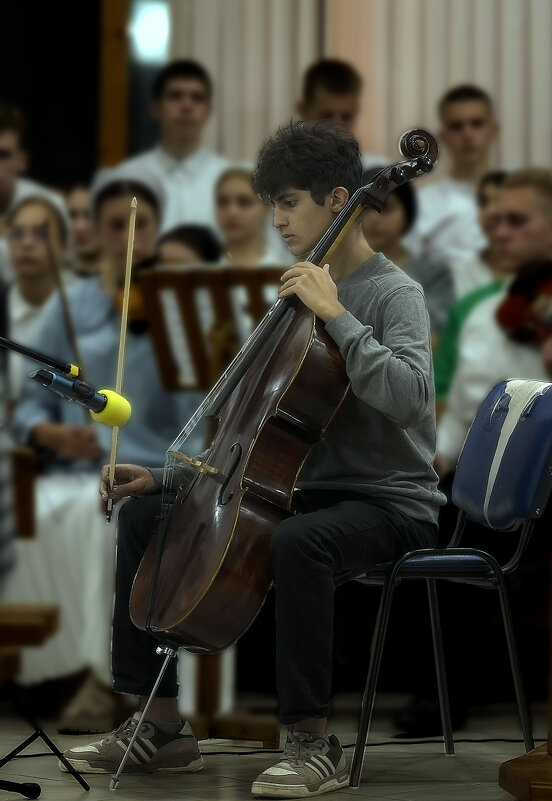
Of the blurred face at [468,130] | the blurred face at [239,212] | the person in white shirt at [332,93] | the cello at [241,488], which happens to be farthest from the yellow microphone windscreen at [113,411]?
the blurred face at [468,130]

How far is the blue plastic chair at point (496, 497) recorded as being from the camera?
80.4 inches

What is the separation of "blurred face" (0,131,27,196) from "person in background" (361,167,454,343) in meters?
1.39

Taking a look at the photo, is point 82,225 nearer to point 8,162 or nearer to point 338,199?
point 8,162

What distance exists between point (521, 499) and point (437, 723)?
89 cm

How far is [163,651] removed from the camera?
1.96 m

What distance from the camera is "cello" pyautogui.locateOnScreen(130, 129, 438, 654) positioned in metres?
1.88

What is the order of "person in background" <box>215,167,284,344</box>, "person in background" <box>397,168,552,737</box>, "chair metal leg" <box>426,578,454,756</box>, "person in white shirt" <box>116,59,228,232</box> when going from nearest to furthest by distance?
1. "chair metal leg" <box>426,578,454,756</box>
2. "person in background" <box>397,168,552,737</box>
3. "person in background" <box>215,167,284,344</box>
4. "person in white shirt" <box>116,59,228,232</box>

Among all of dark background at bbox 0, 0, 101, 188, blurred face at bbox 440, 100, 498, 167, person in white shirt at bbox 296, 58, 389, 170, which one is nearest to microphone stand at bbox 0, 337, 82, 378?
person in white shirt at bbox 296, 58, 389, 170

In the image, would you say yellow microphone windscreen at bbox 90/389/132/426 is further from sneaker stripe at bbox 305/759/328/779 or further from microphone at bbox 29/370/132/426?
sneaker stripe at bbox 305/759/328/779

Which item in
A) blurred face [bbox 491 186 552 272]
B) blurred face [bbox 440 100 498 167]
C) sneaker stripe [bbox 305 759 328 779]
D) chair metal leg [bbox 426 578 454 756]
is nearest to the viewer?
sneaker stripe [bbox 305 759 328 779]

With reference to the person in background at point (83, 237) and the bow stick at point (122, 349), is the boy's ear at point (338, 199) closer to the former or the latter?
the bow stick at point (122, 349)

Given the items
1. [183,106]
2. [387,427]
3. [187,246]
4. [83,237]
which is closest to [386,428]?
[387,427]

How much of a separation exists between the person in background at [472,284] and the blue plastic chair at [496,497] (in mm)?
1126

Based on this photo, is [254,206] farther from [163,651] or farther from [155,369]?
[163,651]
